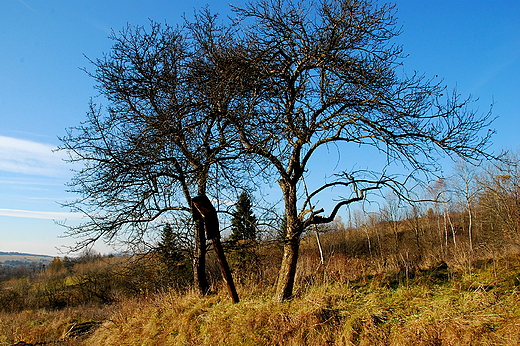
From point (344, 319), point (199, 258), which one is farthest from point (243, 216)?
point (344, 319)

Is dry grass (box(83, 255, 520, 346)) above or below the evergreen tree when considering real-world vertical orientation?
below

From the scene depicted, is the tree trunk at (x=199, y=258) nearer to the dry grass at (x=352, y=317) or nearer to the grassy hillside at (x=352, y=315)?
the grassy hillside at (x=352, y=315)

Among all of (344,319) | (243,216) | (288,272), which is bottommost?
(344,319)

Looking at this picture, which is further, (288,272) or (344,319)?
(288,272)

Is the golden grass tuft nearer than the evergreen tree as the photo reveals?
Yes

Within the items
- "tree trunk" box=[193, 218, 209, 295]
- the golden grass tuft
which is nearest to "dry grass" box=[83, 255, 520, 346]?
the golden grass tuft

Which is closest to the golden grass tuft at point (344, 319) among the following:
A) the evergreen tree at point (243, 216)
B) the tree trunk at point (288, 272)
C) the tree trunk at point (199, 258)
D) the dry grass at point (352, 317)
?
the dry grass at point (352, 317)

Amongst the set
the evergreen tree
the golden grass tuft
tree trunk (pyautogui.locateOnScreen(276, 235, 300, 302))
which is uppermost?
the evergreen tree

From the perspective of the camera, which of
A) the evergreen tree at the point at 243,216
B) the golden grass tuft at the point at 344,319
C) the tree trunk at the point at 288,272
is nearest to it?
the golden grass tuft at the point at 344,319

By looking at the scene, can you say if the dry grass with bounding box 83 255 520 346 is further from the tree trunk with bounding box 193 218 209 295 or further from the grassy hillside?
the tree trunk with bounding box 193 218 209 295

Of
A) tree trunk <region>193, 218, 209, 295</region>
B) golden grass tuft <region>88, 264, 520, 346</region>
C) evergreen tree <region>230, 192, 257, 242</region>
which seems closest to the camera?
golden grass tuft <region>88, 264, 520, 346</region>

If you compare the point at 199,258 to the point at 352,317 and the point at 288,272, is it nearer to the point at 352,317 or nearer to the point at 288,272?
the point at 288,272

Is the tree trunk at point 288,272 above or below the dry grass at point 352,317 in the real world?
above

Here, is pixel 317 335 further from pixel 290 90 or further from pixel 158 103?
pixel 158 103
